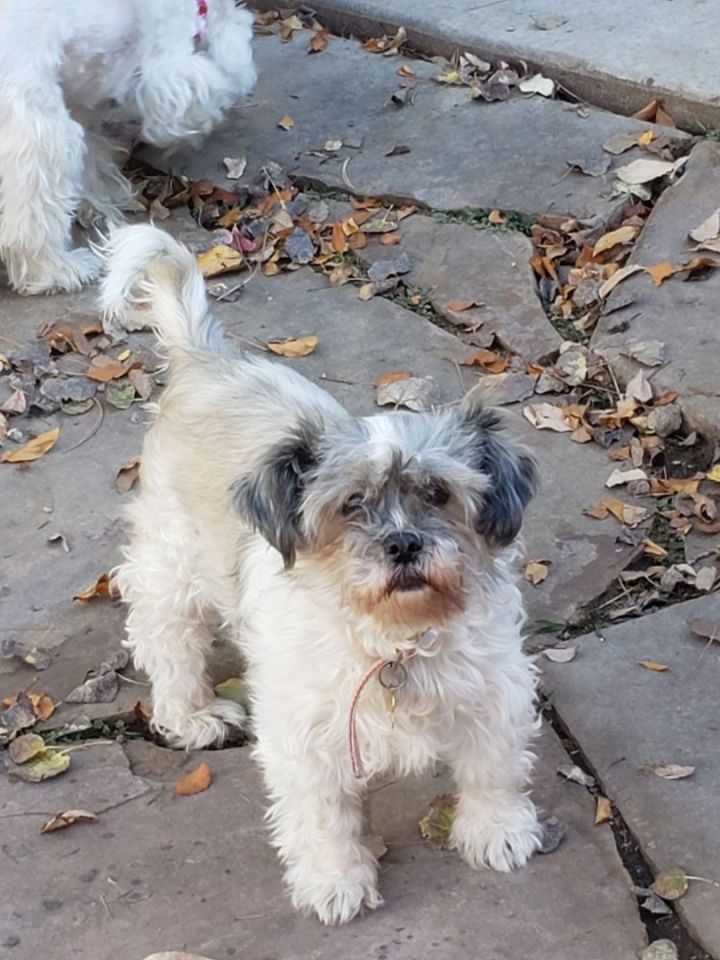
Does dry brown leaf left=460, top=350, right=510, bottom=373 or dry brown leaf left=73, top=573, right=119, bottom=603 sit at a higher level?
dry brown leaf left=460, top=350, right=510, bottom=373

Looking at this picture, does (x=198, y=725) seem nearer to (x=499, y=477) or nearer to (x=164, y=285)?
(x=164, y=285)

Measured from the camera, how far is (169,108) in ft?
20.0

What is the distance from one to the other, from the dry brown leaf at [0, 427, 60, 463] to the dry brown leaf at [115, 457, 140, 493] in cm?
33

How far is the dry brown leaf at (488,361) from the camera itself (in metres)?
4.87

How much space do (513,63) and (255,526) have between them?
15.1 ft

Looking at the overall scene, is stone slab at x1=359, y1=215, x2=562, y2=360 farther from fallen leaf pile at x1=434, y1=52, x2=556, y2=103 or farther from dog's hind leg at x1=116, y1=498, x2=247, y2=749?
dog's hind leg at x1=116, y1=498, x2=247, y2=749

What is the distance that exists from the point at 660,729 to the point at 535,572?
2.30 ft

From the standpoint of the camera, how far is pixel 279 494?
2672 mm

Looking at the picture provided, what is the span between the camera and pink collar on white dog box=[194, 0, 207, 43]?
6.30 metres

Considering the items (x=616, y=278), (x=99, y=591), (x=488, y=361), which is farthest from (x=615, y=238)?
(x=99, y=591)

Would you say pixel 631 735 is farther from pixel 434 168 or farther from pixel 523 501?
pixel 434 168

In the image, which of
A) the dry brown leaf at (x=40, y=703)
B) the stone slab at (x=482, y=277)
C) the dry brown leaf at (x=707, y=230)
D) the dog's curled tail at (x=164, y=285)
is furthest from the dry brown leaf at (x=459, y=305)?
the dry brown leaf at (x=40, y=703)

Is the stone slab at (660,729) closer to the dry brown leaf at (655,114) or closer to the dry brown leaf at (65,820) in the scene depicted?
the dry brown leaf at (65,820)

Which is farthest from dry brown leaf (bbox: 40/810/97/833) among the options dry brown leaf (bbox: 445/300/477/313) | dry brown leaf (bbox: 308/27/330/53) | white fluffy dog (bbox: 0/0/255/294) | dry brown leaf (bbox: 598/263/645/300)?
dry brown leaf (bbox: 308/27/330/53)
